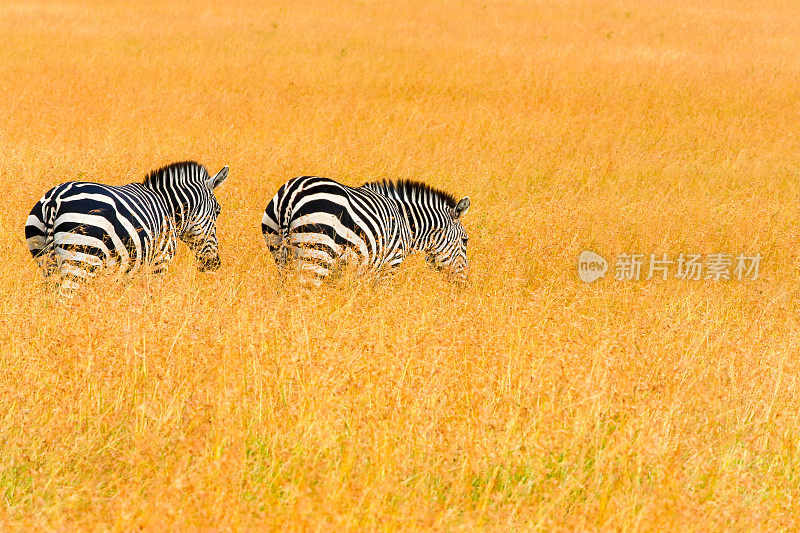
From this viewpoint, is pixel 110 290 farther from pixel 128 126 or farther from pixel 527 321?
pixel 128 126

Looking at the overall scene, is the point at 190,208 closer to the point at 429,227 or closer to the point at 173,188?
the point at 173,188

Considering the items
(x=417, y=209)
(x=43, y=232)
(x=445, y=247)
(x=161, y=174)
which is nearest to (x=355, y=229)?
(x=417, y=209)

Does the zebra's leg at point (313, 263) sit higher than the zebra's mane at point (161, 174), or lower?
lower

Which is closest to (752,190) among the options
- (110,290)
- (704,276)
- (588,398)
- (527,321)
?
(704,276)

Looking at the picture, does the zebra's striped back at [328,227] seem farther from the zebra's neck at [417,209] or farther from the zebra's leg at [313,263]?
the zebra's neck at [417,209]

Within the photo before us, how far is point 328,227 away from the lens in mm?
5562

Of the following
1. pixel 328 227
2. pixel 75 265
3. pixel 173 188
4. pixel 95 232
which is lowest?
pixel 75 265

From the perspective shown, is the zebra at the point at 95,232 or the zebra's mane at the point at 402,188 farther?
the zebra's mane at the point at 402,188

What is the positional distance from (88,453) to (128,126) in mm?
9240

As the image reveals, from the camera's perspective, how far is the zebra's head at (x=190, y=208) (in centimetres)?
634

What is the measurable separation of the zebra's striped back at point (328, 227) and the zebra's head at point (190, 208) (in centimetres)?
79

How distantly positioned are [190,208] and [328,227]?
160 cm

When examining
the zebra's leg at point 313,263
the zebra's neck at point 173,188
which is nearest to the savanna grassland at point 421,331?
the zebra's leg at point 313,263

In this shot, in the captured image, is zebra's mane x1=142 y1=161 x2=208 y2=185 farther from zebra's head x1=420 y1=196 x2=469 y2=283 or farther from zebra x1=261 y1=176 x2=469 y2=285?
zebra's head x1=420 y1=196 x2=469 y2=283
